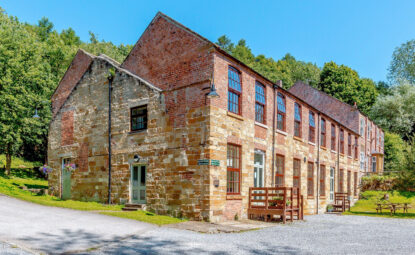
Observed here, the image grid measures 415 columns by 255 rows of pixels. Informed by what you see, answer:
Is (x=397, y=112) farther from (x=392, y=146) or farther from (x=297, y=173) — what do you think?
(x=297, y=173)

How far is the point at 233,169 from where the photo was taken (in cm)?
1545

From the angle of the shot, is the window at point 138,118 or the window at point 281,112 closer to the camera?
the window at point 138,118

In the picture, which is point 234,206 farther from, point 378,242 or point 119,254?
point 119,254

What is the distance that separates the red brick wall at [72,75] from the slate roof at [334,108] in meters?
22.5

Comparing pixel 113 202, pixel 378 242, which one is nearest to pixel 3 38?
pixel 113 202

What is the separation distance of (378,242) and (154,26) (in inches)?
504

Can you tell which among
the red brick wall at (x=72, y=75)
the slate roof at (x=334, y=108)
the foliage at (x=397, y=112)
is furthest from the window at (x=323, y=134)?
the foliage at (x=397, y=112)

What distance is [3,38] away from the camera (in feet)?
96.8

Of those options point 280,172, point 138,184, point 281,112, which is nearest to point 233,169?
point 138,184

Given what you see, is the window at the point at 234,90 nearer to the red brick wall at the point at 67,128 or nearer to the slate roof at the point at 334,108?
the red brick wall at the point at 67,128

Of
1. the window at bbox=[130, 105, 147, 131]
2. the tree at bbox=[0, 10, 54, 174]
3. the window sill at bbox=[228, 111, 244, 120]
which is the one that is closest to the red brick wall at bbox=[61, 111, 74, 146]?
the window at bbox=[130, 105, 147, 131]

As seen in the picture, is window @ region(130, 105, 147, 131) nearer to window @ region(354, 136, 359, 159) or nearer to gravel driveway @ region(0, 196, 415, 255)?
gravel driveway @ region(0, 196, 415, 255)

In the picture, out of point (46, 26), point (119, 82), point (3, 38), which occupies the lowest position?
point (119, 82)

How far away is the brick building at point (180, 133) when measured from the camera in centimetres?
1462
